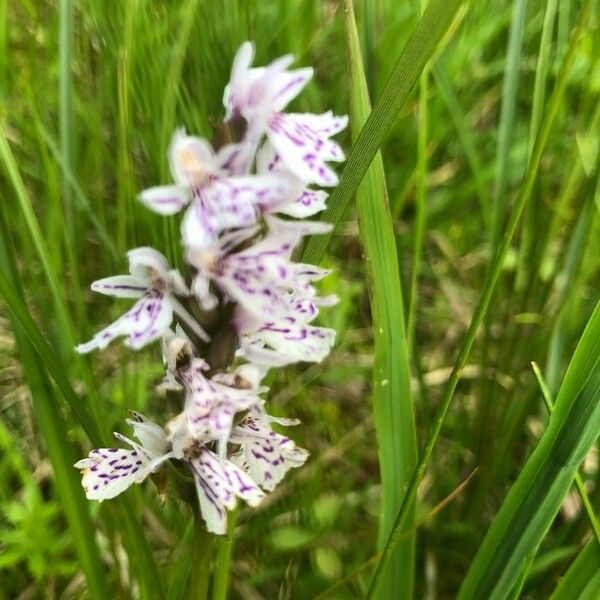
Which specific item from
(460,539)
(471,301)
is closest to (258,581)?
(460,539)

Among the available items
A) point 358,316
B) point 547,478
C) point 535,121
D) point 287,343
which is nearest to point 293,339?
point 287,343

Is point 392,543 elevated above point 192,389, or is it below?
below

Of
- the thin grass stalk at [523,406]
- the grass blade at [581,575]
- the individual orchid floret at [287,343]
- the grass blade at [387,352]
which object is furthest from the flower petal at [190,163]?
the thin grass stalk at [523,406]

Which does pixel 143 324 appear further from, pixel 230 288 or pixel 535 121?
pixel 535 121

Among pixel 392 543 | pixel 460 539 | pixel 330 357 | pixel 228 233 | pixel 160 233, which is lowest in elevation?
pixel 460 539

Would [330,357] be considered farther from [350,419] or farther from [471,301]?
[471,301]

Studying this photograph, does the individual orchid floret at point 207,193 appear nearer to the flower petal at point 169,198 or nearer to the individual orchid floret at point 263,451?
the flower petal at point 169,198

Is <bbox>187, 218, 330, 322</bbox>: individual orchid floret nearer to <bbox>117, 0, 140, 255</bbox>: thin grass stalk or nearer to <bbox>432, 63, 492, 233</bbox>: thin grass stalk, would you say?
<bbox>117, 0, 140, 255</bbox>: thin grass stalk
